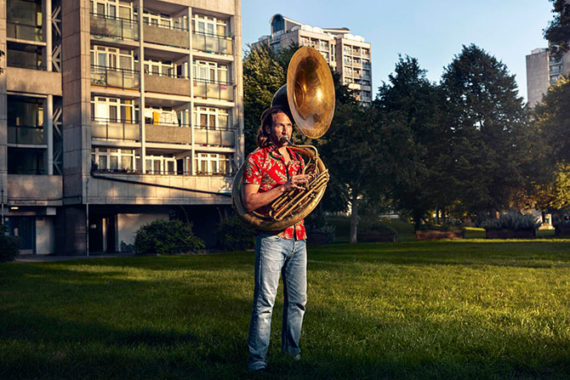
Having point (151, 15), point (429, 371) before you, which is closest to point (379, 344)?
point (429, 371)

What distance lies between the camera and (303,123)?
5988mm

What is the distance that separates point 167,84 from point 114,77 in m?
3.74

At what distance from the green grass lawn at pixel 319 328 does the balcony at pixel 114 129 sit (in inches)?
1090

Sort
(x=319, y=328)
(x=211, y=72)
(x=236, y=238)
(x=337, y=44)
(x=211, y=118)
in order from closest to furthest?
(x=319, y=328)
(x=236, y=238)
(x=211, y=118)
(x=211, y=72)
(x=337, y=44)

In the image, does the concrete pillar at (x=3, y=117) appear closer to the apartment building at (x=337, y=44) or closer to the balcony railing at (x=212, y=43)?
the balcony railing at (x=212, y=43)

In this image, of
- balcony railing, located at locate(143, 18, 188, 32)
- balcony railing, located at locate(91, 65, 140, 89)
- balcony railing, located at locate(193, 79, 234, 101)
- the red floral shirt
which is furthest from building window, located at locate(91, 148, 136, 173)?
the red floral shirt

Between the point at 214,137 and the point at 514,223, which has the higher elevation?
the point at 214,137

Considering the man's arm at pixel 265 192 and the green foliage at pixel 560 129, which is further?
the green foliage at pixel 560 129

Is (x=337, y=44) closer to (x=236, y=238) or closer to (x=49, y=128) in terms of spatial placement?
(x=49, y=128)

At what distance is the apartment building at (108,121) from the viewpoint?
3884cm

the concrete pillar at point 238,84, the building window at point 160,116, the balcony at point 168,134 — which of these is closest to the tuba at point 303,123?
the balcony at point 168,134

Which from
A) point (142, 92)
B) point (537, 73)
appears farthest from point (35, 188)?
point (537, 73)

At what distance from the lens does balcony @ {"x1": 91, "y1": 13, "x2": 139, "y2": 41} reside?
132 feet

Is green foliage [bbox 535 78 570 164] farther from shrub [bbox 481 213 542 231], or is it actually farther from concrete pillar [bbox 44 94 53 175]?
concrete pillar [bbox 44 94 53 175]
